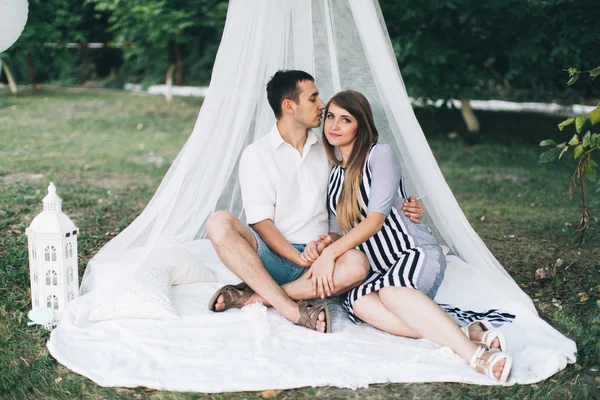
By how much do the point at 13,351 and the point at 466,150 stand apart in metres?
5.71

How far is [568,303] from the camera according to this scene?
3.55 m

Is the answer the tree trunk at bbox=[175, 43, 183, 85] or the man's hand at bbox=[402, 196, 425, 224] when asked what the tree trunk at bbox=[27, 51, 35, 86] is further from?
the man's hand at bbox=[402, 196, 425, 224]

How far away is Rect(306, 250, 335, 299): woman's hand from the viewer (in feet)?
9.95

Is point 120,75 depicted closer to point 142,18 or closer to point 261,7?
point 142,18

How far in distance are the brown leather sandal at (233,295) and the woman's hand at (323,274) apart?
359mm

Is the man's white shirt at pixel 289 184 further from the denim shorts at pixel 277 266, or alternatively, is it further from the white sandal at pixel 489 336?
the white sandal at pixel 489 336

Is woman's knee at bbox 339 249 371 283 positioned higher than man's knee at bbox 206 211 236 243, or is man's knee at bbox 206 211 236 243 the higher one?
man's knee at bbox 206 211 236 243

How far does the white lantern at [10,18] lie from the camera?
331 centimetres

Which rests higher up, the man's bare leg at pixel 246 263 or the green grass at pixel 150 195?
the man's bare leg at pixel 246 263

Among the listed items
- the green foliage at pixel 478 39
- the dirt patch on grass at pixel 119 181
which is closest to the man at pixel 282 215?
the dirt patch on grass at pixel 119 181

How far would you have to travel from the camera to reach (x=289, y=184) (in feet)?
10.9

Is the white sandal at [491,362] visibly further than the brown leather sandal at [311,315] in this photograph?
No

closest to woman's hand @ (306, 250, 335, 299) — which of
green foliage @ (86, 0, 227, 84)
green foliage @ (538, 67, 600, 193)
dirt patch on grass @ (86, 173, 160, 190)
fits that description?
green foliage @ (538, 67, 600, 193)

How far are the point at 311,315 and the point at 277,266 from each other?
1.03 feet
